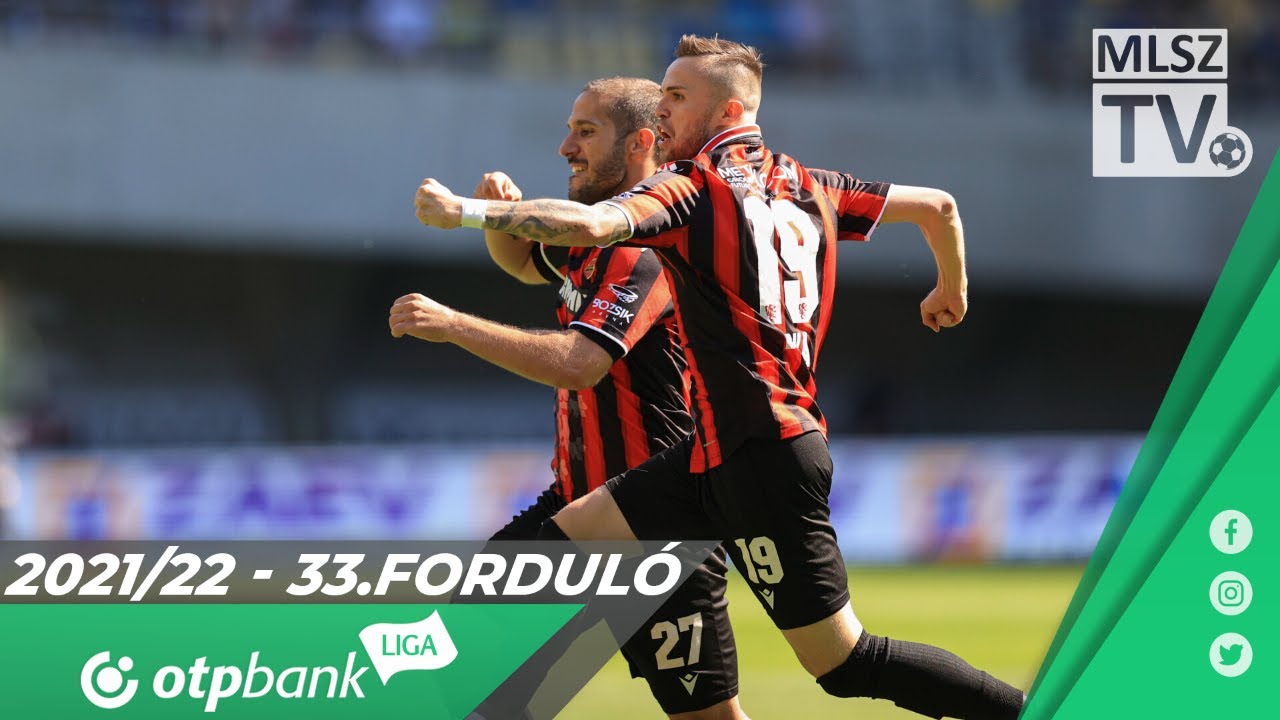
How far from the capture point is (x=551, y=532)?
5098mm

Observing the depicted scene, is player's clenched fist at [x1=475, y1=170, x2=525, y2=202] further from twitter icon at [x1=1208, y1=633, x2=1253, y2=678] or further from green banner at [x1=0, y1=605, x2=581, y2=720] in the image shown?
twitter icon at [x1=1208, y1=633, x2=1253, y2=678]

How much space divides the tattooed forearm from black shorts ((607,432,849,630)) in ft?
3.26

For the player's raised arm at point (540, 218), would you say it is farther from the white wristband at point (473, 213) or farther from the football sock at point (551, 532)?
the football sock at point (551, 532)

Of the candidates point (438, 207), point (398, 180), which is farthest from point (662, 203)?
point (398, 180)

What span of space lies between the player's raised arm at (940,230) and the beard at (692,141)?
70cm

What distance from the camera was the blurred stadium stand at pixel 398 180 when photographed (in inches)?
830

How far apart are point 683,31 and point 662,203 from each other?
17.5m

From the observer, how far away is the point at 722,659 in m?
5.29

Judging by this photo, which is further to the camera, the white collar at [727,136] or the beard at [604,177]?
the beard at [604,177]

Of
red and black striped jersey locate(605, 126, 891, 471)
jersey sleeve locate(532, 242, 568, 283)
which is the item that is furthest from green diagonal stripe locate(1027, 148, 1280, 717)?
jersey sleeve locate(532, 242, 568, 283)

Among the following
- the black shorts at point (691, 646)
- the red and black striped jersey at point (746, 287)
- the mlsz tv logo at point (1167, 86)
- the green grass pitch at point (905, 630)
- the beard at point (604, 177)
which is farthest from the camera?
the green grass pitch at point (905, 630)

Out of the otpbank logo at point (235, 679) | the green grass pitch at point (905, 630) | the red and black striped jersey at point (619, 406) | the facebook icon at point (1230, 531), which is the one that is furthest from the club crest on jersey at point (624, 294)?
the green grass pitch at point (905, 630)

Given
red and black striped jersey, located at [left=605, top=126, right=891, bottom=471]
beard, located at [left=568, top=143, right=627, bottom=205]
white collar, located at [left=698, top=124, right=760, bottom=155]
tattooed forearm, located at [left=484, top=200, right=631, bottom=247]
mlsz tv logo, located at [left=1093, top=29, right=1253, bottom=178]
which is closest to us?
tattooed forearm, located at [left=484, top=200, right=631, bottom=247]

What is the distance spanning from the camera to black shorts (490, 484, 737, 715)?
17.2 ft
